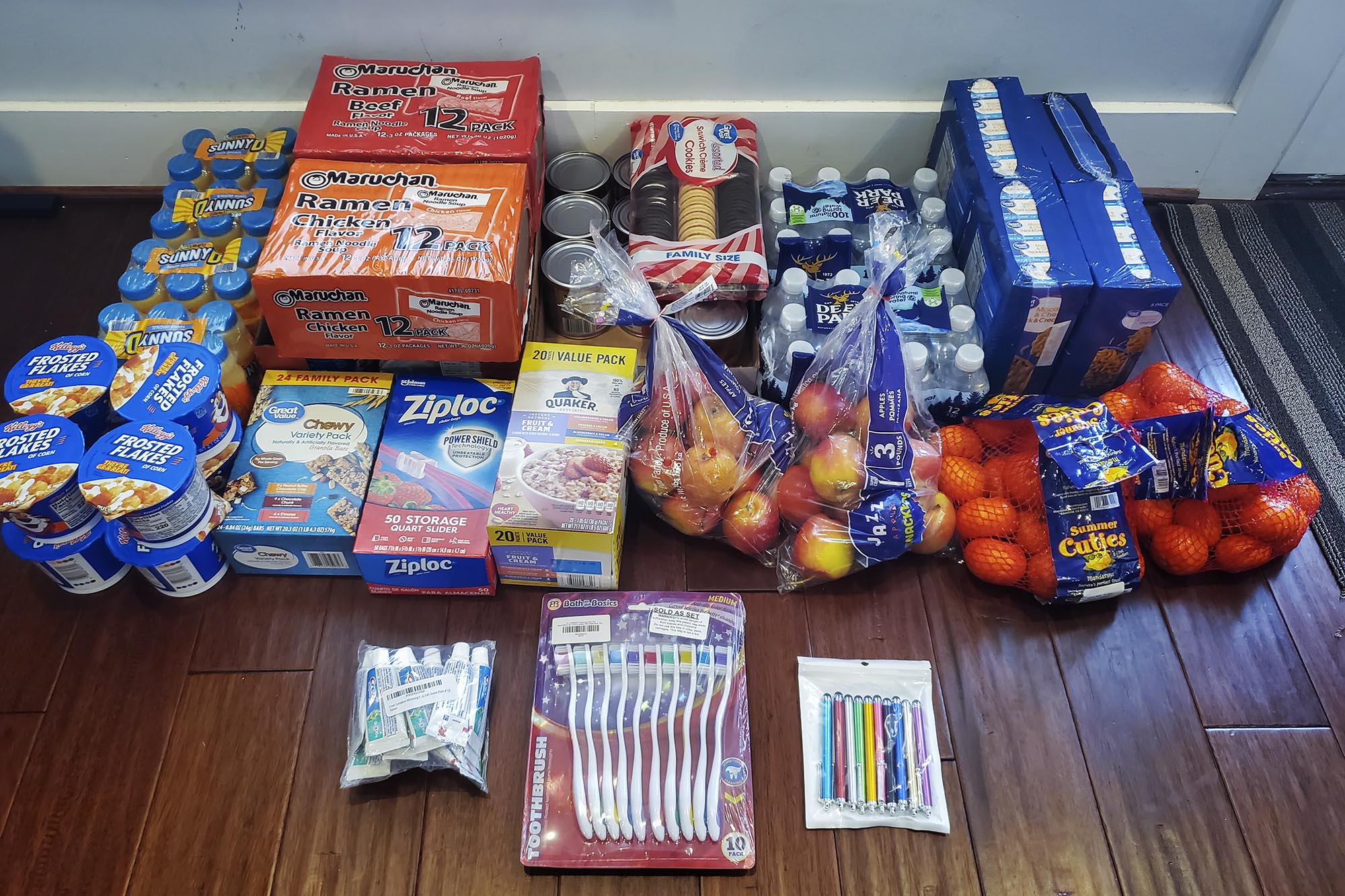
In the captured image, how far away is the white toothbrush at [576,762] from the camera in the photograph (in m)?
1.22

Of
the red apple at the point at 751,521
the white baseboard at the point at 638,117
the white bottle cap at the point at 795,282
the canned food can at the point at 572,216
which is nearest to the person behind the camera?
the red apple at the point at 751,521

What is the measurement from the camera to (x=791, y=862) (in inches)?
48.1

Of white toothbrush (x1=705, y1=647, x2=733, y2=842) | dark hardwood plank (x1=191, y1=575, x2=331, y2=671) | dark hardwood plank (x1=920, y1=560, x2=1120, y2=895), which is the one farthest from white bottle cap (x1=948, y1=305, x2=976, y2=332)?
dark hardwood plank (x1=191, y1=575, x2=331, y2=671)

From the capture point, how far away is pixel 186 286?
1.52m

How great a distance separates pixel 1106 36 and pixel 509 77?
1.09 m

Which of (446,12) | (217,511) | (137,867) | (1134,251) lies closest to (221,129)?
(446,12)

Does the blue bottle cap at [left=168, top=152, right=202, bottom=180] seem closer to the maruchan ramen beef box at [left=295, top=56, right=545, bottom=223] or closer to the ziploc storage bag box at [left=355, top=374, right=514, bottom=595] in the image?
the maruchan ramen beef box at [left=295, top=56, right=545, bottom=223]

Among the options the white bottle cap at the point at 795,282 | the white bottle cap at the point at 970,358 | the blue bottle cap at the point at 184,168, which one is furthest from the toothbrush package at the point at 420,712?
the blue bottle cap at the point at 184,168

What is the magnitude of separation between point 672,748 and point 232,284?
38.9 inches

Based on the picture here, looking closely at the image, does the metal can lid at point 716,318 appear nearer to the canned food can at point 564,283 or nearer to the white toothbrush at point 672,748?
the canned food can at point 564,283

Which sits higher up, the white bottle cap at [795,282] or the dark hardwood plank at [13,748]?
the white bottle cap at [795,282]

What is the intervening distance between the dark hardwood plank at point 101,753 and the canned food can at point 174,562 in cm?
3

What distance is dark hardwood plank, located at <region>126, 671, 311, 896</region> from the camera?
1215 millimetres

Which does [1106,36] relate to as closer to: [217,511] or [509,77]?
[509,77]
